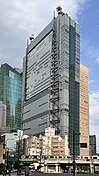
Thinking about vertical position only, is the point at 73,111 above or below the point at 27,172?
above

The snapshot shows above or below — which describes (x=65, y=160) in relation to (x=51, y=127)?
below

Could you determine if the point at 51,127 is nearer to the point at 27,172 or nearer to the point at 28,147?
the point at 28,147

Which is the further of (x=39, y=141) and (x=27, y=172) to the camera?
(x=39, y=141)

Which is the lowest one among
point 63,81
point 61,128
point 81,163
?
point 81,163

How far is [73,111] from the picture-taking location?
198 m

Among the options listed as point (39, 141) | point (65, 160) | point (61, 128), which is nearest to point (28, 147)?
point (39, 141)

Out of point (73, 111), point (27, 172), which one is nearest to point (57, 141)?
point (73, 111)

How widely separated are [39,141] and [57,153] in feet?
40.3

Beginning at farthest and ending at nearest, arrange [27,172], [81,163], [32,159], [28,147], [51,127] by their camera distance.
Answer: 1. [51,127]
2. [28,147]
3. [32,159]
4. [81,163]
5. [27,172]

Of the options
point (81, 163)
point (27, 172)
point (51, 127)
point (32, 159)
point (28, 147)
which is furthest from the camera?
point (51, 127)

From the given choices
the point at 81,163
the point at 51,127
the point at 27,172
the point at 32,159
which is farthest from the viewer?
the point at 51,127

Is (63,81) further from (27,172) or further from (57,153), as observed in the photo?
(27,172)

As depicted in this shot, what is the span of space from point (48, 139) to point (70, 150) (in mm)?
15185

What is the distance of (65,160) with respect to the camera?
510 feet
